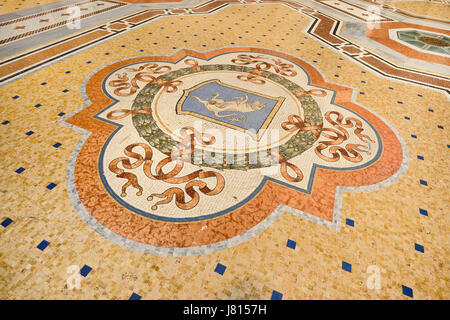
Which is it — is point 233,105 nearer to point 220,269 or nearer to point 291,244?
point 291,244

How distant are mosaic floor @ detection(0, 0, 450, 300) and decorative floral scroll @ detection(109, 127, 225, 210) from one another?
0.02 metres

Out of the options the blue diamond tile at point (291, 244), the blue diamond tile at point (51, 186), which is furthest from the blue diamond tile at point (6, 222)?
the blue diamond tile at point (291, 244)

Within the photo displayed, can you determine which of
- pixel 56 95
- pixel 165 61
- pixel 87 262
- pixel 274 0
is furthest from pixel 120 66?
pixel 274 0

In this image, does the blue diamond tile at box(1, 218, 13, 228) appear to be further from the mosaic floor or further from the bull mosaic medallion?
the bull mosaic medallion

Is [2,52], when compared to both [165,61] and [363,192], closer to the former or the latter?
[165,61]

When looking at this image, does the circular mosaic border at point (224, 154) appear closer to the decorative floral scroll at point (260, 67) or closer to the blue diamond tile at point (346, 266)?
the decorative floral scroll at point (260, 67)

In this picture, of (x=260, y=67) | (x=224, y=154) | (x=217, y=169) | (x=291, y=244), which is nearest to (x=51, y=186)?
(x=217, y=169)

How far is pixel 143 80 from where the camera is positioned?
192 inches

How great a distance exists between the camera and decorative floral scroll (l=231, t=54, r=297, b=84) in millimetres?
5105

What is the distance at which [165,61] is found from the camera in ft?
18.1

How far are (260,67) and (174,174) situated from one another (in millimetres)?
3598

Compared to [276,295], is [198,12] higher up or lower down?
higher up

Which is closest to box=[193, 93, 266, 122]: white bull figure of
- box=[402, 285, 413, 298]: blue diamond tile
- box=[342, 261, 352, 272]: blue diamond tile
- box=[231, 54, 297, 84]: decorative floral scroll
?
box=[231, 54, 297, 84]: decorative floral scroll

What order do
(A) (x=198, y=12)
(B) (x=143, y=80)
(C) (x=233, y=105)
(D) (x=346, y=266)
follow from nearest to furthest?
1. (D) (x=346, y=266)
2. (C) (x=233, y=105)
3. (B) (x=143, y=80)
4. (A) (x=198, y=12)
